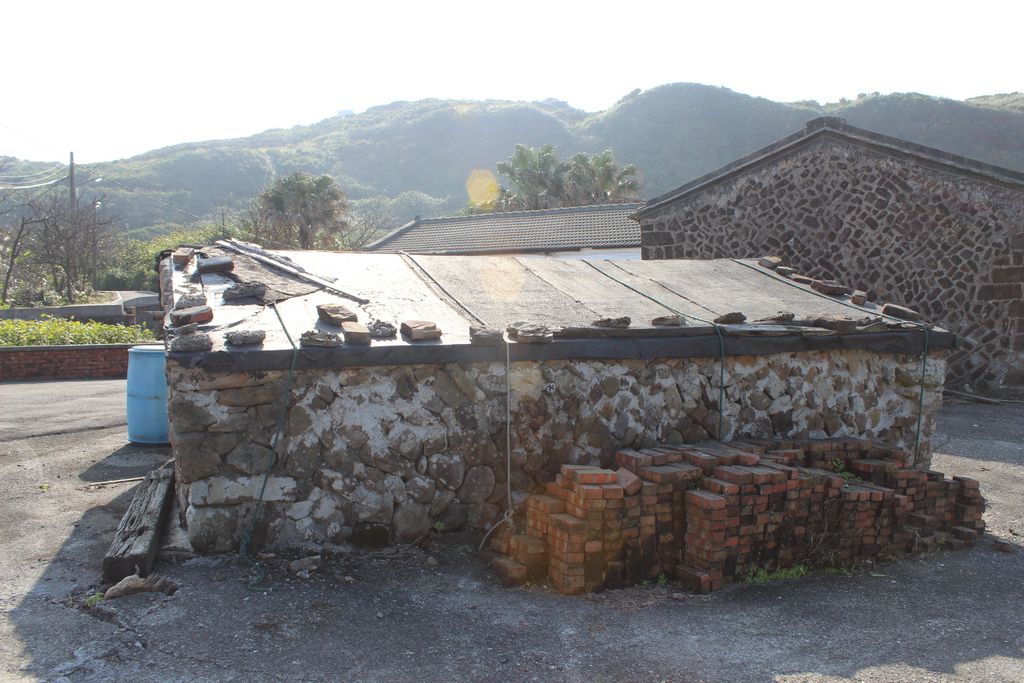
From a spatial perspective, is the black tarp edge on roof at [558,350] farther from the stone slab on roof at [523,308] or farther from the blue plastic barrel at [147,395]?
the blue plastic barrel at [147,395]

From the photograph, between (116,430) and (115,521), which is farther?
(116,430)

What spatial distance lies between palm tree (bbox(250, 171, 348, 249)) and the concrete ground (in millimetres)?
22423

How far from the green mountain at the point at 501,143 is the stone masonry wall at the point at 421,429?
207 ft

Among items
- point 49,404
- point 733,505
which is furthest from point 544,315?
point 49,404

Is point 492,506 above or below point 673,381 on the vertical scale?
below

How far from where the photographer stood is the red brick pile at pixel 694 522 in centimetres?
448

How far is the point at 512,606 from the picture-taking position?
4.25 meters

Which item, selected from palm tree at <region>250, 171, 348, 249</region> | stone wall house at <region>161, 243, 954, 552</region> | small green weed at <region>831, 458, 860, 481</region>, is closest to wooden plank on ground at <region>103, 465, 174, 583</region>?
stone wall house at <region>161, 243, 954, 552</region>

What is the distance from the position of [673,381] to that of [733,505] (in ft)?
4.50

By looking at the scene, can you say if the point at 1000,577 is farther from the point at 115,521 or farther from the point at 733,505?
the point at 115,521

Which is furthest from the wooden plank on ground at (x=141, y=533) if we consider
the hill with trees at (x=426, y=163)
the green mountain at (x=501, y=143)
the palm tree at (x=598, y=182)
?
the green mountain at (x=501, y=143)

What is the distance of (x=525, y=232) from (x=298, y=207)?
9132mm

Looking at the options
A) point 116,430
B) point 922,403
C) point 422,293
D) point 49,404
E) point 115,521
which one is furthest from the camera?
point 49,404

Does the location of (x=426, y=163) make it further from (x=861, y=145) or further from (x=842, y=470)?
(x=842, y=470)
